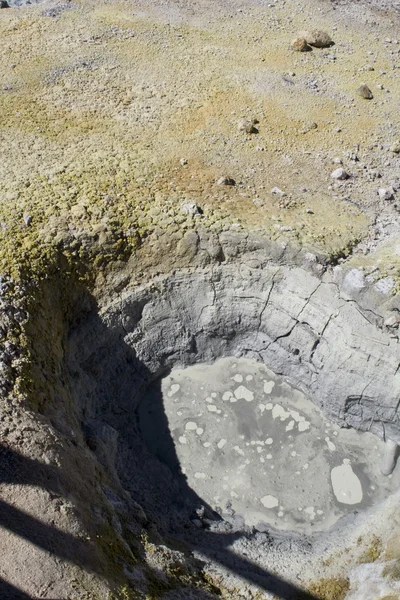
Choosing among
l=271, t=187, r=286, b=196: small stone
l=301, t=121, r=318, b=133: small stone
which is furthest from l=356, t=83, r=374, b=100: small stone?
l=271, t=187, r=286, b=196: small stone

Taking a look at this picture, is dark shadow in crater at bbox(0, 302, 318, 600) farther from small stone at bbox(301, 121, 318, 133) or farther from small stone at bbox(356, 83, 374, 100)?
small stone at bbox(356, 83, 374, 100)

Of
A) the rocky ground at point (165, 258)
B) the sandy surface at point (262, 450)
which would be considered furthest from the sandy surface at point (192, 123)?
the sandy surface at point (262, 450)

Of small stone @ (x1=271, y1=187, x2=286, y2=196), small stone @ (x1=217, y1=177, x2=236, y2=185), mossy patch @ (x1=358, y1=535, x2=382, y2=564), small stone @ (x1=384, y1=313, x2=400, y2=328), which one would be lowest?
mossy patch @ (x1=358, y1=535, x2=382, y2=564)

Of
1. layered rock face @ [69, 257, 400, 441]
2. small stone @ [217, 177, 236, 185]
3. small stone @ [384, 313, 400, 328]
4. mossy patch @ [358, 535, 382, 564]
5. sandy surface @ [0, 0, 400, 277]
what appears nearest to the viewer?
mossy patch @ [358, 535, 382, 564]

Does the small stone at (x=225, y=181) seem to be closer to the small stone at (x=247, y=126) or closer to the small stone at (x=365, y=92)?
the small stone at (x=247, y=126)

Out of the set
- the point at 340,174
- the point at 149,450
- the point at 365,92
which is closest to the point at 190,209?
the point at 340,174

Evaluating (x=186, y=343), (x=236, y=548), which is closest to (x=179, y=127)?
(x=186, y=343)
